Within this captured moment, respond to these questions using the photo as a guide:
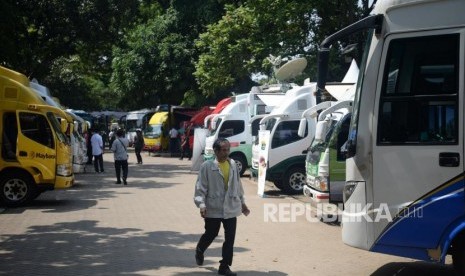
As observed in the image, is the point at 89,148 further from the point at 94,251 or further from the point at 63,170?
the point at 94,251

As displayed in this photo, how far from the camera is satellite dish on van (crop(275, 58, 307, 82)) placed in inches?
708

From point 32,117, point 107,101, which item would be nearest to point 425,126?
point 32,117

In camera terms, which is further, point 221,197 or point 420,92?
point 221,197

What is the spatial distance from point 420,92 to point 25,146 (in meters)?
10.6

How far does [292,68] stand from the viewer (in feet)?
59.9

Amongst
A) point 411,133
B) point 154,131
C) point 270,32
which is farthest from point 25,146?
point 154,131

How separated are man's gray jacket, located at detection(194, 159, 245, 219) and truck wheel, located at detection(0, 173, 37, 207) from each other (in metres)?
8.25

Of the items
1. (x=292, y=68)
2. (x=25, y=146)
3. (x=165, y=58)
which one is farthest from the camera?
(x=165, y=58)

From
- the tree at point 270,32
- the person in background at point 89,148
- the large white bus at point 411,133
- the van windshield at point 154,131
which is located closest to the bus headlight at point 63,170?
the large white bus at point 411,133

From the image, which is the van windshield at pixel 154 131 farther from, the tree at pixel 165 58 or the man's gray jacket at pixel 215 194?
the man's gray jacket at pixel 215 194

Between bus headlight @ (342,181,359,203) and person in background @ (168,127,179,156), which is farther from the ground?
person in background @ (168,127,179,156)

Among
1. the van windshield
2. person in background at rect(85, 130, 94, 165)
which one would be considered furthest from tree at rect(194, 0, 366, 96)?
the van windshield

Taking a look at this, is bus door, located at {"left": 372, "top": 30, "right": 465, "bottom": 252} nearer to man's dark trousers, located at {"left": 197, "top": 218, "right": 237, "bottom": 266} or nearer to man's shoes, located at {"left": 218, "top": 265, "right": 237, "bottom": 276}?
man's dark trousers, located at {"left": 197, "top": 218, "right": 237, "bottom": 266}

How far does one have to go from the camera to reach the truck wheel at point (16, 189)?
14406 mm
